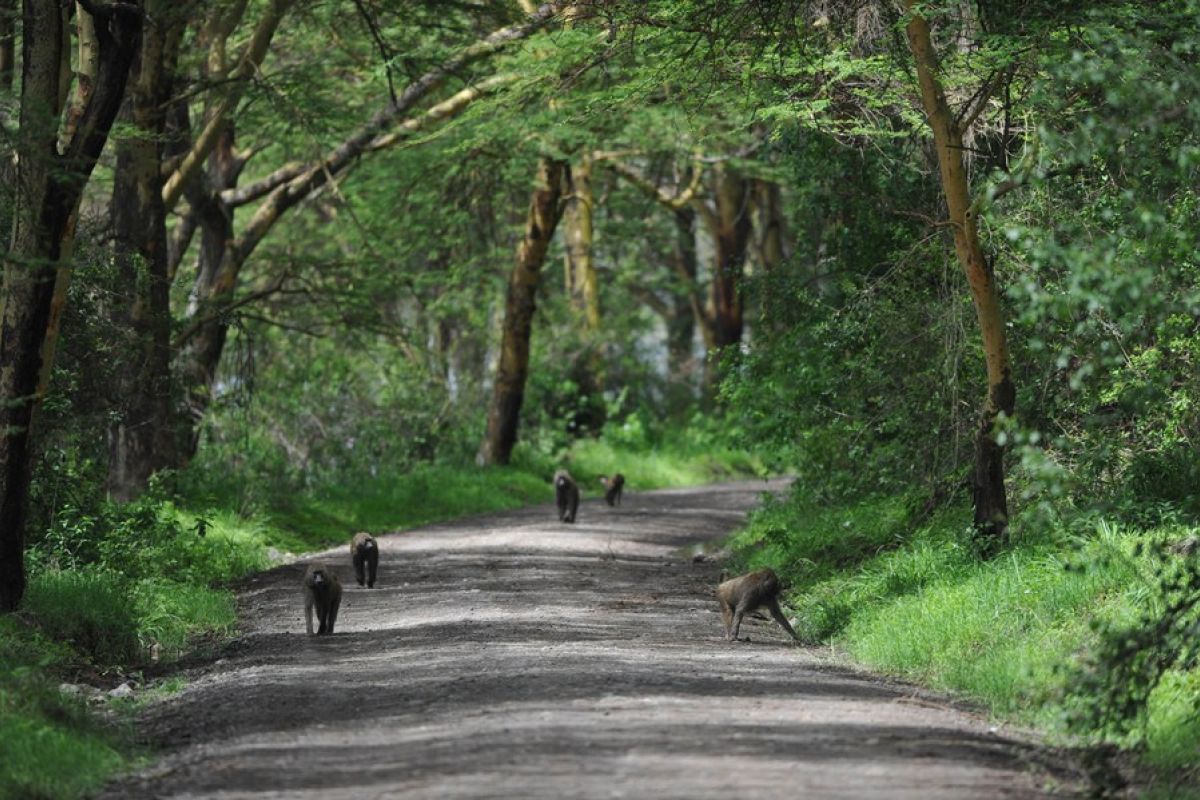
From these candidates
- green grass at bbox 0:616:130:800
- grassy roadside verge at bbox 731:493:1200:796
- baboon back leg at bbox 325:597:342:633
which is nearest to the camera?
green grass at bbox 0:616:130:800

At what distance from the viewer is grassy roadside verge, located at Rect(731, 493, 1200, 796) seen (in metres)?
10.5

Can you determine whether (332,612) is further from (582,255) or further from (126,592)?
(582,255)

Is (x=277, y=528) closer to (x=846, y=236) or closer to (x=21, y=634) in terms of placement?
(x=846, y=236)

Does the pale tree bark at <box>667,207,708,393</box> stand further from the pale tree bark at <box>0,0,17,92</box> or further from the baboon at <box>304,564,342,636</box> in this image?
the baboon at <box>304,564,342,636</box>

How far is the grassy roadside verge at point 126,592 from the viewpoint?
391 inches

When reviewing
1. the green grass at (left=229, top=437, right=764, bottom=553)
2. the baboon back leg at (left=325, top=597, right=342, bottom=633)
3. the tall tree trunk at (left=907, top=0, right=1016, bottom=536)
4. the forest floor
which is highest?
the tall tree trunk at (left=907, top=0, right=1016, bottom=536)

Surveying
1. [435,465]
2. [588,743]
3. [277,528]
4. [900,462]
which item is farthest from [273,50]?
[588,743]

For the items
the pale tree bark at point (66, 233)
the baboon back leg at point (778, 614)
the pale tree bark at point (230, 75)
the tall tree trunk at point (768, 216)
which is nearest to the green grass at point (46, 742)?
the pale tree bark at point (66, 233)

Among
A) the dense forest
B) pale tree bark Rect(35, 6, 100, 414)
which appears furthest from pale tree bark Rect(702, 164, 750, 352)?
pale tree bark Rect(35, 6, 100, 414)

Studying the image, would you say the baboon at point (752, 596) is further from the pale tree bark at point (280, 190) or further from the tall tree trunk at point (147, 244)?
the tall tree trunk at point (147, 244)

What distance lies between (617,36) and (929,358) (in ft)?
14.4

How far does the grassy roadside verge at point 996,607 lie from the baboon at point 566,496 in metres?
7.58

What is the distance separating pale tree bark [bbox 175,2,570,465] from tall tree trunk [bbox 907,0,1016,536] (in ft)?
24.7

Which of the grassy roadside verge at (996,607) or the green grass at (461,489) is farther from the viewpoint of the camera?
the green grass at (461,489)
